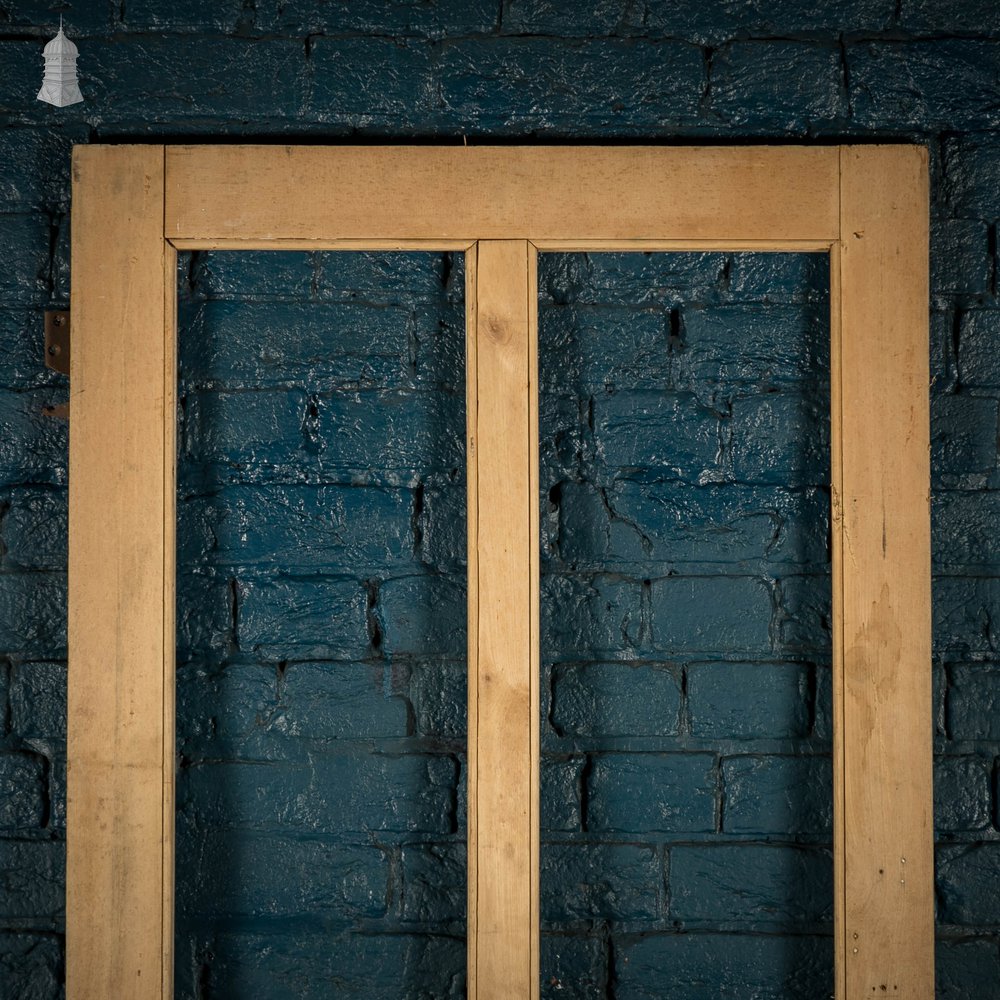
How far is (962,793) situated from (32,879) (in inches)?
47.9

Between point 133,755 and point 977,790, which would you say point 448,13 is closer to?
point 133,755

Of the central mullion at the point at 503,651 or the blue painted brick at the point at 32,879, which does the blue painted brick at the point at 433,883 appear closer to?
the central mullion at the point at 503,651

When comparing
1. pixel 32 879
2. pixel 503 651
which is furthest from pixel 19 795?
pixel 503 651

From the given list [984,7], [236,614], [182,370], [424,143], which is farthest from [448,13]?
[236,614]

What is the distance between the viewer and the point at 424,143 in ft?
4.17

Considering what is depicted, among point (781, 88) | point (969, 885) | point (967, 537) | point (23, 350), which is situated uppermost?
point (781, 88)

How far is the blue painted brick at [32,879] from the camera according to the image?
1266 mm

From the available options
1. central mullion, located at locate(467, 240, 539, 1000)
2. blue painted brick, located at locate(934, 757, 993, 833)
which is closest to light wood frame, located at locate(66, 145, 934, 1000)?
central mullion, located at locate(467, 240, 539, 1000)

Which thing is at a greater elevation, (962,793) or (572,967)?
(962,793)

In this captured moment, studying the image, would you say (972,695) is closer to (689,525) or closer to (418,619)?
(689,525)

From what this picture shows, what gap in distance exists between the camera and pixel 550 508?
128 centimetres

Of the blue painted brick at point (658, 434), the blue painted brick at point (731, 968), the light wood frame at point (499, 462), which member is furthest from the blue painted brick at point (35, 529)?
the blue painted brick at point (731, 968)

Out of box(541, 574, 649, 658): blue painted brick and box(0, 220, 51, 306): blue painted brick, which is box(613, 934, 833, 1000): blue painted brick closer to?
box(541, 574, 649, 658): blue painted brick

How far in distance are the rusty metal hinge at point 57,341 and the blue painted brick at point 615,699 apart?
75cm
